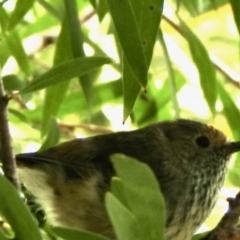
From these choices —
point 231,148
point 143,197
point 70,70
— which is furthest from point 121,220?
point 231,148

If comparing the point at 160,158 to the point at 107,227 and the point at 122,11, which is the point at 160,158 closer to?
the point at 107,227

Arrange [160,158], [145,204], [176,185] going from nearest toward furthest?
1. [145,204]
2. [176,185]
3. [160,158]

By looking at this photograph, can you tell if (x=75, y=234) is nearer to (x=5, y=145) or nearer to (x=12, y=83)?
(x=5, y=145)

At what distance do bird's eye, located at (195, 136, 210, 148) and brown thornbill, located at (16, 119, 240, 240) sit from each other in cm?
1

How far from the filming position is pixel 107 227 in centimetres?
129

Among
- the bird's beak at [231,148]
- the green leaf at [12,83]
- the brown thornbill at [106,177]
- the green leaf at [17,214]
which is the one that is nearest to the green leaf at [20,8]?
the green leaf at [12,83]

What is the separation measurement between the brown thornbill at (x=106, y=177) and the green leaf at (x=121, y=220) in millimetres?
539

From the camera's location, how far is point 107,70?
6.37 ft

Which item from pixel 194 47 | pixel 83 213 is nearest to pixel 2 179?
pixel 83 213

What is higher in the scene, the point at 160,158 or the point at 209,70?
the point at 209,70

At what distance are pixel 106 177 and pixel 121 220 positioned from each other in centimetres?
58

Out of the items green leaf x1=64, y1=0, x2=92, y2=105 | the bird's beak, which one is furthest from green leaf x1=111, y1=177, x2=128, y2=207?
the bird's beak

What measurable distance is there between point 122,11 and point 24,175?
58 cm

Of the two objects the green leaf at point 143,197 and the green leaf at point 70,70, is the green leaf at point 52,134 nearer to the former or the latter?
the green leaf at point 70,70
